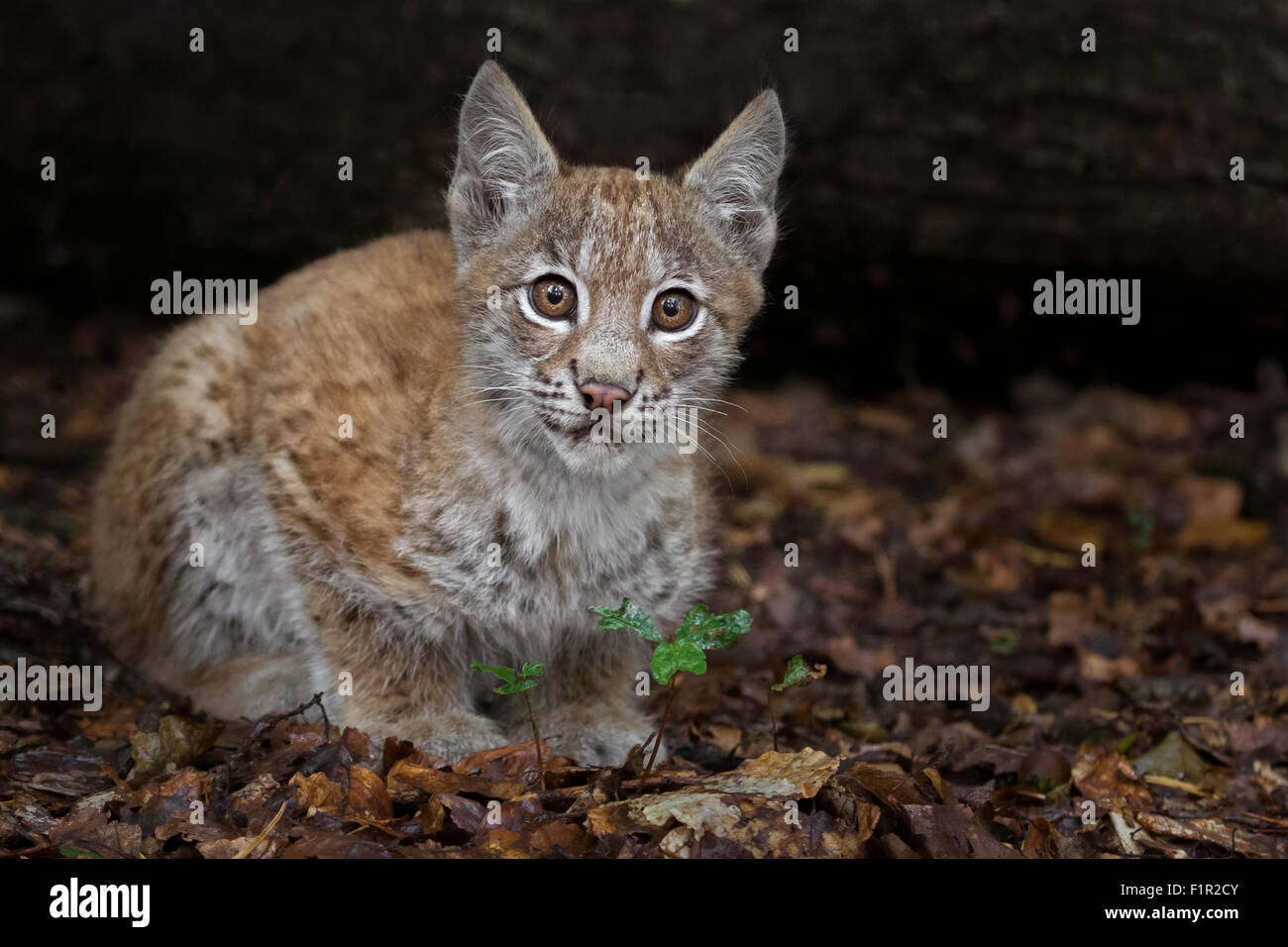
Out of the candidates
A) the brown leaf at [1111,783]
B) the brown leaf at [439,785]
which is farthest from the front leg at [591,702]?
the brown leaf at [1111,783]

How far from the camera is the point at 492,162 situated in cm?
500

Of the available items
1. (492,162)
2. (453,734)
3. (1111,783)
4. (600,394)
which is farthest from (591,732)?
(492,162)

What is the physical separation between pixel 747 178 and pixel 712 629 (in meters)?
1.93

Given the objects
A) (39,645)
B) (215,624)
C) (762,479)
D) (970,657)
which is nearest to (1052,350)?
(762,479)

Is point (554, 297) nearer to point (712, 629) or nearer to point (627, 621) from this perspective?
point (627, 621)

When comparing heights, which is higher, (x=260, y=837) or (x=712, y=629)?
(x=712, y=629)

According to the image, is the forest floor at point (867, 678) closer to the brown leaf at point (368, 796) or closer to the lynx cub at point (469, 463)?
the brown leaf at point (368, 796)

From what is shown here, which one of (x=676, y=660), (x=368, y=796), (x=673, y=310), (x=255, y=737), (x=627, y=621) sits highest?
(x=673, y=310)

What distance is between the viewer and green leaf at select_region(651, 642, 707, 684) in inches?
154

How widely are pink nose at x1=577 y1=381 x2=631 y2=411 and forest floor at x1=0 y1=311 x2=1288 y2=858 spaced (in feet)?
3.92

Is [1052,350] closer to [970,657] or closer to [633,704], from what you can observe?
[970,657]

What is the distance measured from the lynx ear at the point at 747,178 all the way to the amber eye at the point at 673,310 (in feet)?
1.58

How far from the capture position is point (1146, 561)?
749cm

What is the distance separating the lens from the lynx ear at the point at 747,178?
5039 millimetres
